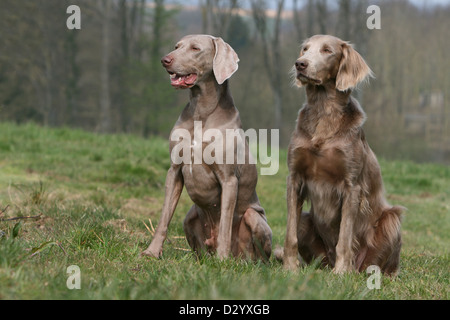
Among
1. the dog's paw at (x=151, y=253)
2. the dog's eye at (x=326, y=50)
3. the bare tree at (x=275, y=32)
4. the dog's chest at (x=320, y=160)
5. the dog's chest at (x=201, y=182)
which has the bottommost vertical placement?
the dog's paw at (x=151, y=253)

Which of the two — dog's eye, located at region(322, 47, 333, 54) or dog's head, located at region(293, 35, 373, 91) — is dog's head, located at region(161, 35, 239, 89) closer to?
dog's head, located at region(293, 35, 373, 91)

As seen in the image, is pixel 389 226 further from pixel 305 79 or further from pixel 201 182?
pixel 201 182

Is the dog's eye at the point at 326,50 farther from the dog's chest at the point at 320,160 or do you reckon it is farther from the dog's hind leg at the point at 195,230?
the dog's hind leg at the point at 195,230

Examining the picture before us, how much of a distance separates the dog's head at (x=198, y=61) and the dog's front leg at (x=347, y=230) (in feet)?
4.48

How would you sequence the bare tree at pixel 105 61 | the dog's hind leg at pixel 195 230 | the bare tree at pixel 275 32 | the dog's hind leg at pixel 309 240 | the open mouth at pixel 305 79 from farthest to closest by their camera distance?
Answer: the bare tree at pixel 275 32
the bare tree at pixel 105 61
the dog's hind leg at pixel 309 240
the dog's hind leg at pixel 195 230
the open mouth at pixel 305 79

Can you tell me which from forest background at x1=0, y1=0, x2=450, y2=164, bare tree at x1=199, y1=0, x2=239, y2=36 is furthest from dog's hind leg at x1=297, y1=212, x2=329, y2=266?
bare tree at x1=199, y1=0, x2=239, y2=36

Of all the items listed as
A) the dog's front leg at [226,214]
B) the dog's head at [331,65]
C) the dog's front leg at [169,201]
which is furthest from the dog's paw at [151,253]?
the dog's head at [331,65]

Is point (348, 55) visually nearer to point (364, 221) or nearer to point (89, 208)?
point (364, 221)

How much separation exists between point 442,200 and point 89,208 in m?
7.35

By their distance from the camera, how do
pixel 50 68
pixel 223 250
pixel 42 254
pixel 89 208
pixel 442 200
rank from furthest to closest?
1. pixel 50 68
2. pixel 442 200
3. pixel 89 208
4. pixel 223 250
5. pixel 42 254

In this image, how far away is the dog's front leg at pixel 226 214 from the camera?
416cm

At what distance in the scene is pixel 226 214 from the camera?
4191 mm

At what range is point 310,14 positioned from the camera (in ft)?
89.0
